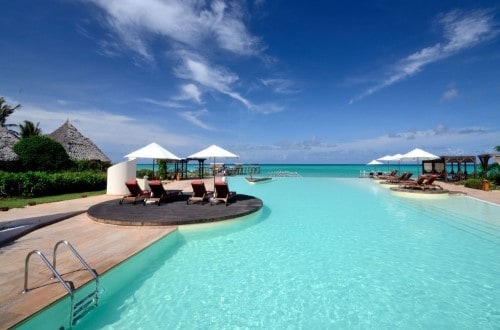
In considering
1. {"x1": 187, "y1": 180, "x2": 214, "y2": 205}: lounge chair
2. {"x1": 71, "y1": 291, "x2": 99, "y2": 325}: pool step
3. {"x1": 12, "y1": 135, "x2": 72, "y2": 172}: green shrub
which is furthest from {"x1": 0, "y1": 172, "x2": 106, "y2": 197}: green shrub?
{"x1": 71, "y1": 291, "x2": 99, "y2": 325}: pool step

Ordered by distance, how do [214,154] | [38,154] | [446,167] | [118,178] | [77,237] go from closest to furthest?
1. [77,237]
2. [214,154]
3. [118,178]
4. [38,154]
5. [446,167]

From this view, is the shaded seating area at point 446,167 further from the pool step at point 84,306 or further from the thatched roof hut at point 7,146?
the thatched roof hut at point 7,146

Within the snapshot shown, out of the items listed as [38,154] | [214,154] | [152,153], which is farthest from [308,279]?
[38,154]

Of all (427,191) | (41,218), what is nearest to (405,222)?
(427,191)

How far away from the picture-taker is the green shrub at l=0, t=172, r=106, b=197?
11172mm

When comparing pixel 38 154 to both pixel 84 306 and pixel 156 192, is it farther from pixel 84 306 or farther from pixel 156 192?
pixel 84 306

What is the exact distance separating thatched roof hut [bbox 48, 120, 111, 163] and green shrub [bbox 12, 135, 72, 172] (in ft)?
16.0

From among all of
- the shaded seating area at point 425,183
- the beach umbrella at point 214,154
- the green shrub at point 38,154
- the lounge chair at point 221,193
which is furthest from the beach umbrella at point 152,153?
the shaded seating area at point 425,183

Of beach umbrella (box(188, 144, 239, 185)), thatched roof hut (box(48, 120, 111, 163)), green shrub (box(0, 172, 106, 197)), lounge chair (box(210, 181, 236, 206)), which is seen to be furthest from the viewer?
thatched roof hut (box(48, 120, 111, 163))

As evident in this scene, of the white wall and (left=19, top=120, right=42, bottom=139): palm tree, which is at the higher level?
(left=19, top=120, right=42, bottom=139): palm tree

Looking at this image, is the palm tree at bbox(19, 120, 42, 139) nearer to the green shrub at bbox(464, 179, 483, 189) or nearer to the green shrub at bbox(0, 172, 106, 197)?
the green shrub at bbox(0, 172, 106, 197)

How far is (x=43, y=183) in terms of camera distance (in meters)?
12.2

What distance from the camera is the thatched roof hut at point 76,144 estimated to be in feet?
73.0

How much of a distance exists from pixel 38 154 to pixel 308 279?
1848cm
